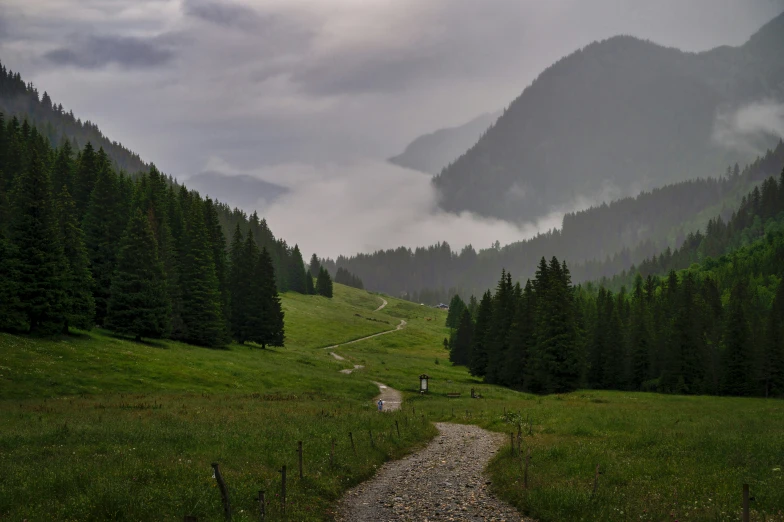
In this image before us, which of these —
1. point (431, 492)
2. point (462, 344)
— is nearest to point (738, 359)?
point (462, 344)

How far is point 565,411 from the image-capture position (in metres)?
40.7

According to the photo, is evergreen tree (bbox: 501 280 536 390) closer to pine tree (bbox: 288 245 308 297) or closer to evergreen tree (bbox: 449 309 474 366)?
evergreen tree (bbox: 449 309 474 366)

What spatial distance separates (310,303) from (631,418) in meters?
149

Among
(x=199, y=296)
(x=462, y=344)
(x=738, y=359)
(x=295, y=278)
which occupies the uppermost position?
(x=295, y=278)

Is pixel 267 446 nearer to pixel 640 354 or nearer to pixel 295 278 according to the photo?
pixel 640 354

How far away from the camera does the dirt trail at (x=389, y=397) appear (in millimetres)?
48469

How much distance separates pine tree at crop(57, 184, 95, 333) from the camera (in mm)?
52188

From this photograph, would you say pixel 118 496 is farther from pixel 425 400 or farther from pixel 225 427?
pixel 425 400

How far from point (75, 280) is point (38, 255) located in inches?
214

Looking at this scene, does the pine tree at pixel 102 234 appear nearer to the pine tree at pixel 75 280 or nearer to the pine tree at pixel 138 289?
the pine tree at pixel 138 289

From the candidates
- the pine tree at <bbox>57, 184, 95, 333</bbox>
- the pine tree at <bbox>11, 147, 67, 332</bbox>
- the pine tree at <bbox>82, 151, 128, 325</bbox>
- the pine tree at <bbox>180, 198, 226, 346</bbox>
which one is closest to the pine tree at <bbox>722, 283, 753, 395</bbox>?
the pine tree at <bbox>180, 198, 226, 346</bbox>

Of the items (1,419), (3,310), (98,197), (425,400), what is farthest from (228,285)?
(1,419)

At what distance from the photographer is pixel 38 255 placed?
4975cm

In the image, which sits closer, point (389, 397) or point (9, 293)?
point (9, 293)
